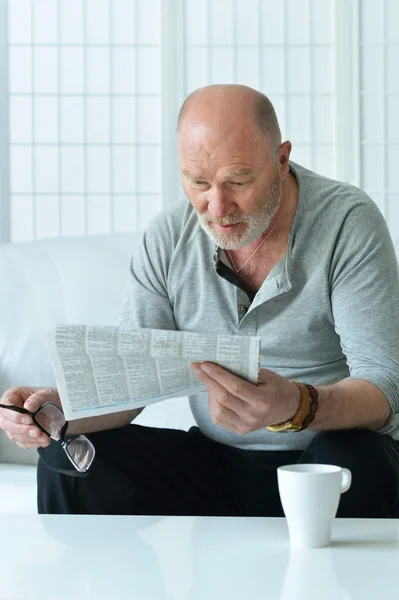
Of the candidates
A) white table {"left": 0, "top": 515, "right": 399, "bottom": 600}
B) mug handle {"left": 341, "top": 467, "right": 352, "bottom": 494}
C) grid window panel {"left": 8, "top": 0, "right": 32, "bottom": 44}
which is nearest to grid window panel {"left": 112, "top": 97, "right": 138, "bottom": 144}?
grid window panel {"left": 8, "top": 0, "right": 32, "bottom": 44}

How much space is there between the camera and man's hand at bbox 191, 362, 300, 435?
125 centimetres

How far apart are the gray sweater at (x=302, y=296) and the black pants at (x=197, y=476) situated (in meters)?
0.05

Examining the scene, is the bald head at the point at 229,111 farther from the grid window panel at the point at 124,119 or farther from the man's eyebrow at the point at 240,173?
the grid window panel at the point at 124,119

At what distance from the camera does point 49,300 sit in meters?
2.29

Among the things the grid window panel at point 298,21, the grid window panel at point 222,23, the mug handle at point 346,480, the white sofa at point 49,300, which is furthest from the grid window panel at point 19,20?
the mug handle at point 346,480

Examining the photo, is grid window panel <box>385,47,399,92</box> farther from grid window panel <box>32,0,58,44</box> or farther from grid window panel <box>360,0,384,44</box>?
grid window panel <box>32,0,58,44</box>

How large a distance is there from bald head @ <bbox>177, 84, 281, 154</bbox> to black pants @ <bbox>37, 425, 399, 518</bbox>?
53 cm

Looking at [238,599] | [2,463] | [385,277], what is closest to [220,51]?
[2,463]

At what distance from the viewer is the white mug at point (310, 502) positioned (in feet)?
3.61

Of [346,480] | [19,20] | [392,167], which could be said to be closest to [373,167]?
[392,167]

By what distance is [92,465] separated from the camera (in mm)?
1509

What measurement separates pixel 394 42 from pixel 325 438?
3106 mm

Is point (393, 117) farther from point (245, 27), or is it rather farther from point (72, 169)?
point (72, 169)

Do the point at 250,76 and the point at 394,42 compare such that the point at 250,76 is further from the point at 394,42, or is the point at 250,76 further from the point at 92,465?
the point at 92,465
